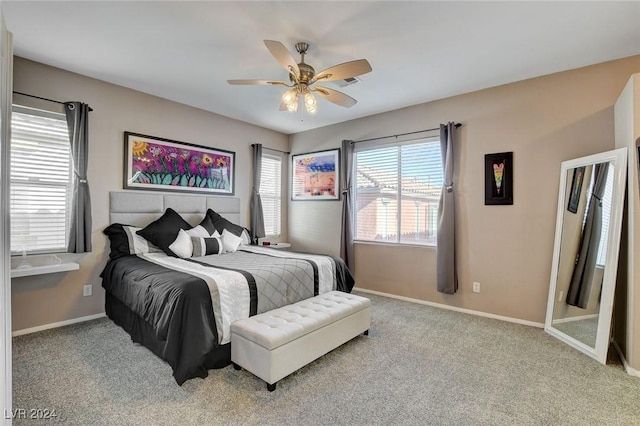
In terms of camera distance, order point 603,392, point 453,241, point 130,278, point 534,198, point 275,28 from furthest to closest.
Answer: point 453,241, point 534,198, point 130,278, point 275,28, point 603,392

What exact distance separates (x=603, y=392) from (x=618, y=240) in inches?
48.5

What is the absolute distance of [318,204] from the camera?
17.8 ft

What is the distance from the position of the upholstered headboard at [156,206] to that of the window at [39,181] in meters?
0.48

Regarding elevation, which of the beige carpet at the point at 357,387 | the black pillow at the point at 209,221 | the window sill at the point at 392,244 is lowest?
the beige carpet at the point at 357,387

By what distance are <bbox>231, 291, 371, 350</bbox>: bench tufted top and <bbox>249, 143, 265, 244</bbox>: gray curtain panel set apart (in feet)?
7.80

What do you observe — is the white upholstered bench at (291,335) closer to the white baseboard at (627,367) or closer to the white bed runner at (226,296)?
the white bed runner at (226,296)

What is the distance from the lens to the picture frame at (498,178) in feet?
11.7

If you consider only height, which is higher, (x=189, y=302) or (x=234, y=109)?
(x=234, y=109)

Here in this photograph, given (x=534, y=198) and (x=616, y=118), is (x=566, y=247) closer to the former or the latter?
(x=534, y=198)

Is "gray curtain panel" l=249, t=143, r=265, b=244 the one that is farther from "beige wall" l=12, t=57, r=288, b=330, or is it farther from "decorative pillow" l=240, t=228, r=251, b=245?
"beige wall" l=12, t=57, r=288, b=330

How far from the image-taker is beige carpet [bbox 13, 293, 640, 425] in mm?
1922

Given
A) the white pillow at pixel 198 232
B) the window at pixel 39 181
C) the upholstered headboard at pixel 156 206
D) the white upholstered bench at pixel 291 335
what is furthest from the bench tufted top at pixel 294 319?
the window at pixel 39 181

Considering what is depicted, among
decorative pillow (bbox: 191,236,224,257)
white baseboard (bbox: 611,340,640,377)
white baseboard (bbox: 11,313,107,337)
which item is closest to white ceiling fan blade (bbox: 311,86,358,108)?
decorative pillow (bbox: 191,236,224,257)

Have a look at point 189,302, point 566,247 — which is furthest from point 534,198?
point 189,302
